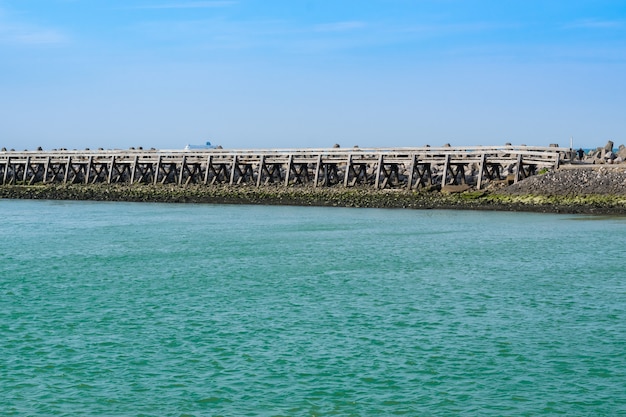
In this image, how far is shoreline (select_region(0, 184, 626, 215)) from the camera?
128 ft

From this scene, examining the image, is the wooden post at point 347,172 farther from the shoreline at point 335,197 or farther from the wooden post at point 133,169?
the wooden post at point 133,169

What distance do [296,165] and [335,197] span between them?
480 inches

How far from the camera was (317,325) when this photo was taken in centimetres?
1620

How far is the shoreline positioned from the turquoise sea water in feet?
24.0

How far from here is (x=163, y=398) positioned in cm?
1168

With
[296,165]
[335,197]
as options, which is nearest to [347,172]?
[335,197]

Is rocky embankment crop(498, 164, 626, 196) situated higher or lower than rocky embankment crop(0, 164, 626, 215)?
higher

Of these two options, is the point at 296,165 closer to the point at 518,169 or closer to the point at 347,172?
the point at 347,172

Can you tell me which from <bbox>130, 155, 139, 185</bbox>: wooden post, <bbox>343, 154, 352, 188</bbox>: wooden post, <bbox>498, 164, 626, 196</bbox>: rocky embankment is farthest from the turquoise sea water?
<bbox>130, 155, 139, 185</bbox>: wooden post

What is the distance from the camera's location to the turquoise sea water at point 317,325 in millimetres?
11797

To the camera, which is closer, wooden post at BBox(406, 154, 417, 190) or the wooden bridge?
the wooden bridge

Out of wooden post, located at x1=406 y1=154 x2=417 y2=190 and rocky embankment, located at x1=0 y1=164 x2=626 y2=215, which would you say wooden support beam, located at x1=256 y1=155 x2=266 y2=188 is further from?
wooden post, located at x1=406 y1=154 x2=417 y2=190

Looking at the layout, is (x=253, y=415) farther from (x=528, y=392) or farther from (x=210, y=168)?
(x=210, y=168)

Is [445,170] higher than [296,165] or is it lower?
higher
